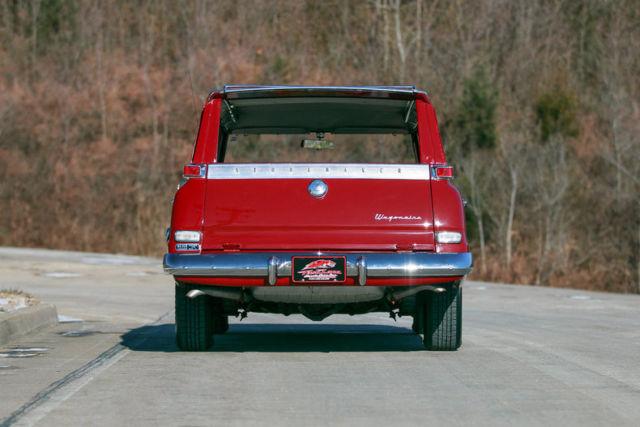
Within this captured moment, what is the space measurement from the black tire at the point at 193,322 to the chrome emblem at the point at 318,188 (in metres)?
1.34

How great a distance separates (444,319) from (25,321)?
456 cm

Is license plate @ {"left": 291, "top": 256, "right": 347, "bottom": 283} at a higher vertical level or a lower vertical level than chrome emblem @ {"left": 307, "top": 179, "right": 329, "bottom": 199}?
lower

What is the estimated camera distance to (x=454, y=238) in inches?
380

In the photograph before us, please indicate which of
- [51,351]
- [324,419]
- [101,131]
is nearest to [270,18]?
[101,131]

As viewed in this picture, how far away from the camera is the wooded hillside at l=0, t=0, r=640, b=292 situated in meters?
40.6

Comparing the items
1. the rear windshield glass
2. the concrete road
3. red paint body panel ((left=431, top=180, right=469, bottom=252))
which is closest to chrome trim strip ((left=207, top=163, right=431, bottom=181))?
red paint body panel ((left=431, top=180, right=469, bottom=252))

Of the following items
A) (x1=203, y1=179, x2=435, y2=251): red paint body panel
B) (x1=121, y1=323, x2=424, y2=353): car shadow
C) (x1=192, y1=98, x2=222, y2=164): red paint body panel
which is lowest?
(x1=121, y1=323, x2=424, y2=353): car shadow

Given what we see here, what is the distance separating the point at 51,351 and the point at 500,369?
12.9ft

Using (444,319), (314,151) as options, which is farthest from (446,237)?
(314,151)

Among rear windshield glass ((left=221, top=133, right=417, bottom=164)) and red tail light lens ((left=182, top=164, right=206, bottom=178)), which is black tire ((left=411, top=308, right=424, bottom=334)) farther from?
rear windshield glass ((left=221, top=133, right=417, bottom=164))

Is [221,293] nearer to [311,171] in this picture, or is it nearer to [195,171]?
[195,171]

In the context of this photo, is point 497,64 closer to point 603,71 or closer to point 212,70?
point 603,71

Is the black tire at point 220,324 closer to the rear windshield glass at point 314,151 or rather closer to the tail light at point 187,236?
the tail light at point 187,236

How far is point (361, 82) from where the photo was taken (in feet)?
193
